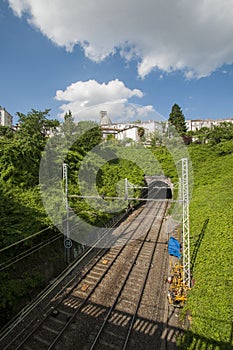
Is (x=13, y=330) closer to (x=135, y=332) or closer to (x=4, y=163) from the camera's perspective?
(x=135, y=332)

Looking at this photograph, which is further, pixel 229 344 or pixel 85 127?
pixel 85 127

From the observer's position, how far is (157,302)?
26.5ft

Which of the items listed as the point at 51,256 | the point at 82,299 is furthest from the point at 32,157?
the point at 82,299

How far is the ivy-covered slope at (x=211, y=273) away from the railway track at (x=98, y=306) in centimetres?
211

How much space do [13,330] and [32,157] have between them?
977 cm

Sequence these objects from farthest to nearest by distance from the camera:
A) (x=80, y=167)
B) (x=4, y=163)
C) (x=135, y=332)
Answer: (x=80, y=167), (x=4, y=163), (x=135, y=332)

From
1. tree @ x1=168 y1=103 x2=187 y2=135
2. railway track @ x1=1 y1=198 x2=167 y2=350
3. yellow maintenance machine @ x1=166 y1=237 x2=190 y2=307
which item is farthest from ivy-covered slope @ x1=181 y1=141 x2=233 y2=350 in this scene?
tree @ x1=168 y1=103 x2=187 y2=135

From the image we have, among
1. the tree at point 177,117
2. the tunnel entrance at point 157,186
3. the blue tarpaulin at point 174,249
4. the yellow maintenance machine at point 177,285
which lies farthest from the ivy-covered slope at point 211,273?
the tree at point 177,117

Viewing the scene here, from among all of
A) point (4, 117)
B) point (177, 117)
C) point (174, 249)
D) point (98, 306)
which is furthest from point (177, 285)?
point (4, 117)

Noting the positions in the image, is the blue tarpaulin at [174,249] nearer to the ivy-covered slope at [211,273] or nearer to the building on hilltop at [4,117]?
the ivy-covered slope at [211,273]

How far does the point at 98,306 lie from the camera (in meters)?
7.94

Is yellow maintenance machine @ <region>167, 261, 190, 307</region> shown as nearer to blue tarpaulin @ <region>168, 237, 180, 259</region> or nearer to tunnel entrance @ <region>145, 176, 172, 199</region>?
blue tarpaulin @ <region>168, 237, 180, 259</region>

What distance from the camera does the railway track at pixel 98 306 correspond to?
6.42m

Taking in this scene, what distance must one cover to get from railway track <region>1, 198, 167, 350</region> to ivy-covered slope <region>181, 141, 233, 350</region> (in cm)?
211
